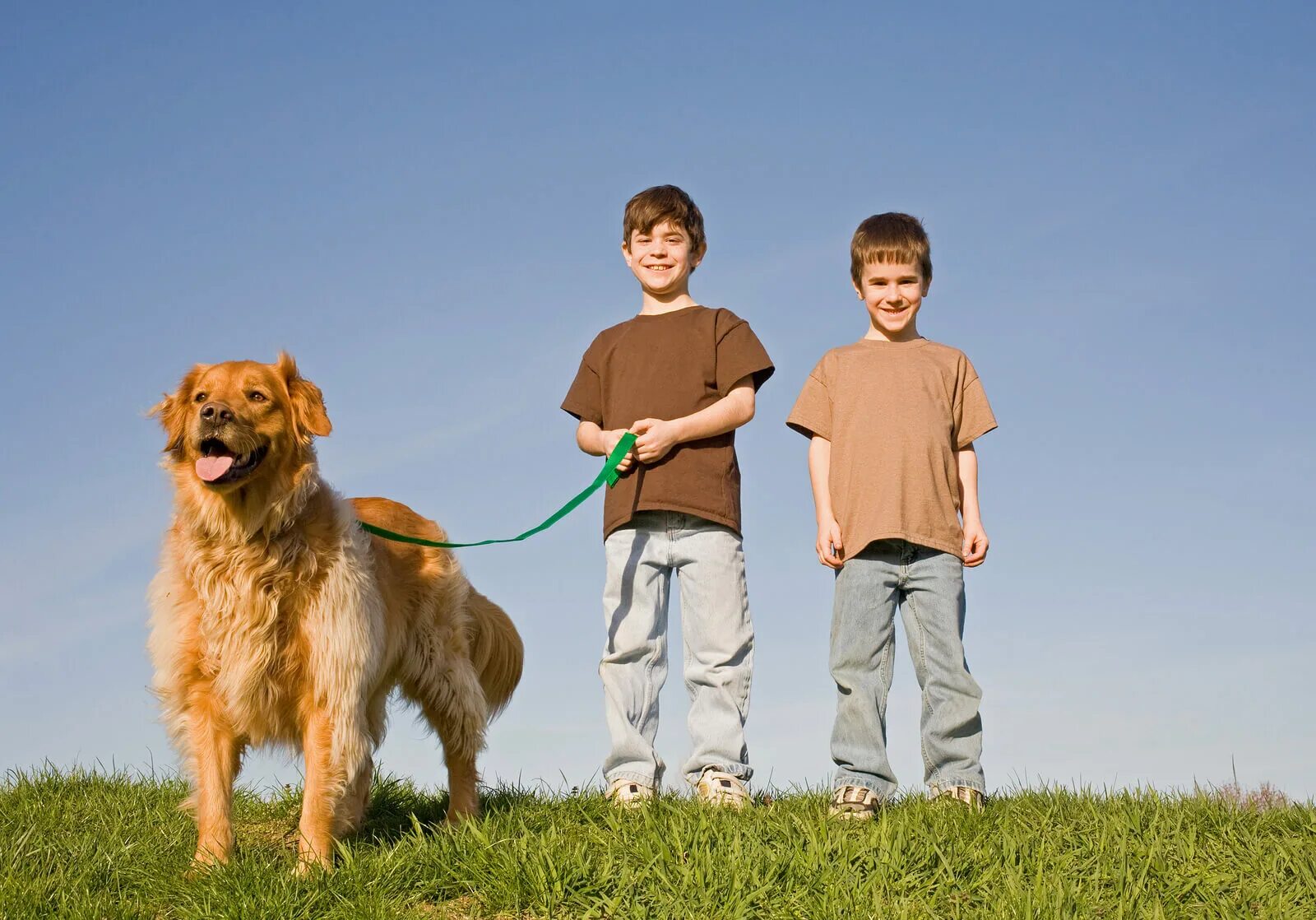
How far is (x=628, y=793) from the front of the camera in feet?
17.1

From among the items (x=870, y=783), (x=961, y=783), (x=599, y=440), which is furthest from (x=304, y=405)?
(x=961, y=783)

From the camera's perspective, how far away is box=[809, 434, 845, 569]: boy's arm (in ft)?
17.6

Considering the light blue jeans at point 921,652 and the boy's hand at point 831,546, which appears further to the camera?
the boy's hand at point 831,546

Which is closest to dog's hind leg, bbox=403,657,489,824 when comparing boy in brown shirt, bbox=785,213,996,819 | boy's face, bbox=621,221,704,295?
boy in brown shirt, bbox=785,213,996,819

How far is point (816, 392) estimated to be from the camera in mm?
5586

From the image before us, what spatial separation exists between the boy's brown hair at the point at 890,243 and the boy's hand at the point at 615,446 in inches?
55.4

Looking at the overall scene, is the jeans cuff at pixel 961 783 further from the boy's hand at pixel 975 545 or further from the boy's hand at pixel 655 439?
the boy's hand at pixel 655 439

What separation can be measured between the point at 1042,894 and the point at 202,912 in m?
2.97

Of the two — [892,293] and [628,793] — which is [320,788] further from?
[892,293]

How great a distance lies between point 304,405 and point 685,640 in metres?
2.01

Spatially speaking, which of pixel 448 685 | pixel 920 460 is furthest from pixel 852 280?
pixel 448 685

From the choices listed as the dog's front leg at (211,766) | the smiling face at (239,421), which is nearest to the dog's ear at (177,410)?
the smiling face at (239,421)

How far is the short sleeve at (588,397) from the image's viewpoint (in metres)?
5.79

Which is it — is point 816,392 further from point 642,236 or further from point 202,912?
point 202,912
